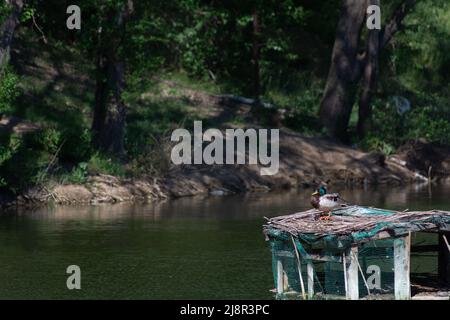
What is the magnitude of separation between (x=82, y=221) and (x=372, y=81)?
19.5m

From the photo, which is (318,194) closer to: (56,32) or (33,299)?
(33,299)

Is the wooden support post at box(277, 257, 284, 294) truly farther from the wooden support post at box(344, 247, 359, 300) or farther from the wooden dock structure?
the wooden support post at box(344, 247, 359, 300)

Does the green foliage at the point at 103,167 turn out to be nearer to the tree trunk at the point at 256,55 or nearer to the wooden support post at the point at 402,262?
the tree trunk at the point at 256,55

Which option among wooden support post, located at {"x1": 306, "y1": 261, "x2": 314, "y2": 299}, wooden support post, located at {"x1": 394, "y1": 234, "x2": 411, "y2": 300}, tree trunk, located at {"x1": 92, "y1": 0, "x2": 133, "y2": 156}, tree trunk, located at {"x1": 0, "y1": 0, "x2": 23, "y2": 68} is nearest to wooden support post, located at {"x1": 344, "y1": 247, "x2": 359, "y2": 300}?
wooden support post, located at {"x1": 394, "y1": 234, "x2": 411, "y2": 300}

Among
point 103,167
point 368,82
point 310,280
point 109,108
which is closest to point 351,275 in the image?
point 310,280

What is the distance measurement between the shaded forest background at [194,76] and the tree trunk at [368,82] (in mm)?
61

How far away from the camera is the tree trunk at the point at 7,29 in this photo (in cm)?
3534

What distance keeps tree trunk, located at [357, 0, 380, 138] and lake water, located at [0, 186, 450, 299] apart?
8.30 metres

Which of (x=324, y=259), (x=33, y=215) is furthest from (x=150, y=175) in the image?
(x=324, y=259)

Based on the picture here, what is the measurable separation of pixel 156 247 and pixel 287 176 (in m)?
15.1

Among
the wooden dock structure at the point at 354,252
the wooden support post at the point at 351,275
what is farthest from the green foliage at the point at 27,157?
the wooden support post at the point at 351,275

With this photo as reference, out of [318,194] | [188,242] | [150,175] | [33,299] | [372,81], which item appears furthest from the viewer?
[372,81]

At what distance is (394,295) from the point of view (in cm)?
2180
